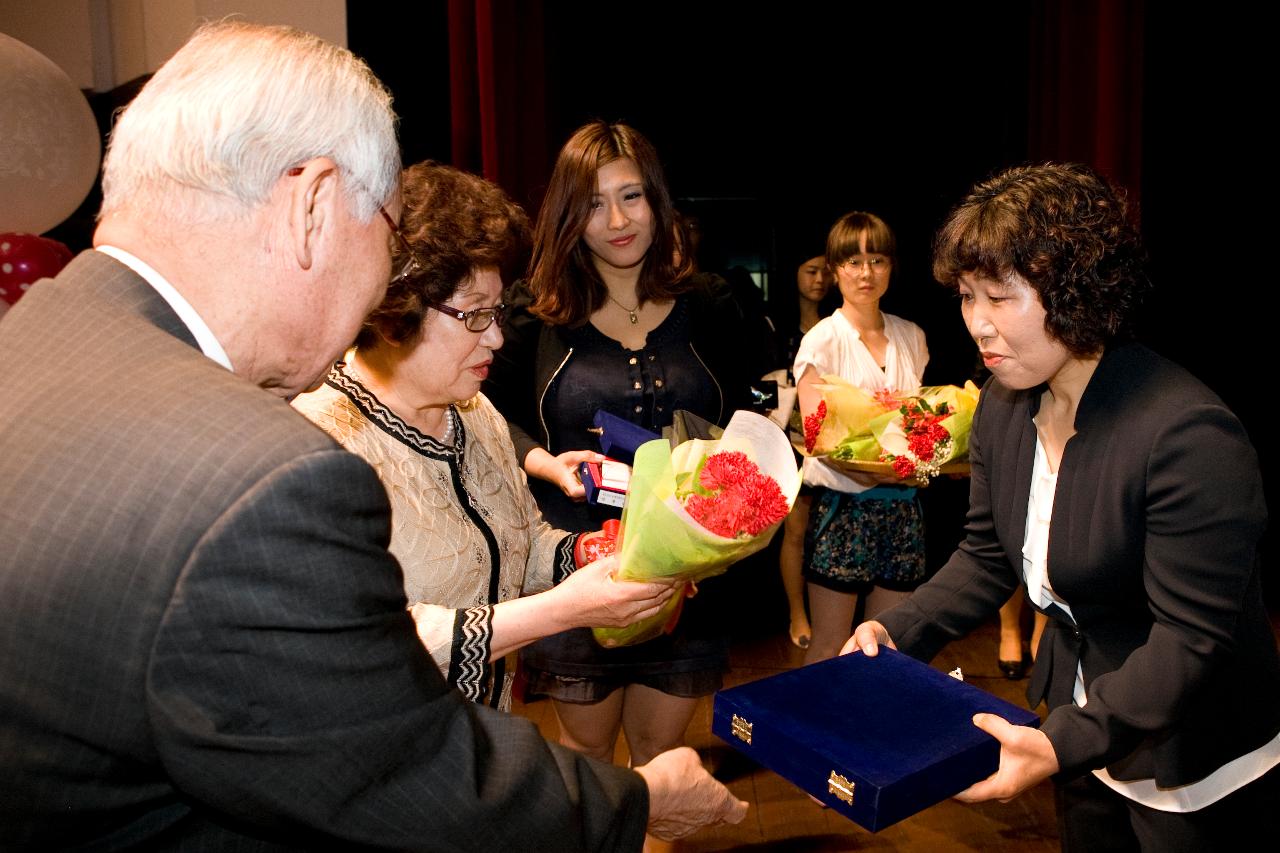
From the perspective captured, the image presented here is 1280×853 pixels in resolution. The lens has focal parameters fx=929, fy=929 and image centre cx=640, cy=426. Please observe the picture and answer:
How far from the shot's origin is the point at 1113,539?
1426 millimetres

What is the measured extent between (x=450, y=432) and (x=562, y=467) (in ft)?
1.45

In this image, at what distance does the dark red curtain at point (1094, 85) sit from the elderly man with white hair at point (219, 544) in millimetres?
3664

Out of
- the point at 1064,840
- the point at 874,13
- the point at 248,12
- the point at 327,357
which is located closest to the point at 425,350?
the point at 327,357

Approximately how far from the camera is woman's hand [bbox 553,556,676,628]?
55.9 inches

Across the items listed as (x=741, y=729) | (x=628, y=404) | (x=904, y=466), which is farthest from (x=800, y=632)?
(x=741, y=729)

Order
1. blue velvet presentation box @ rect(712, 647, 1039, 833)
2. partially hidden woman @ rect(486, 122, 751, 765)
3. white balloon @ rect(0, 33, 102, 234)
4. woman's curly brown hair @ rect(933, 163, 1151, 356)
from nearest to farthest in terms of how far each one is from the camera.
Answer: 1. blue velvet presentation box @ rect(712, 647, 1039, 833)
2. woman's curly brown hair @ rect(933, 163, 1151, 356)
3. partially hidden woman @ rect(486, 122, 751, 765)
4. white balloon @ rect(0, 33, 102, 234)

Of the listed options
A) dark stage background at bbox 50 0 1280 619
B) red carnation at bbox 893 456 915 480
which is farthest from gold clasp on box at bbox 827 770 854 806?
dark stage background at bbox 50 0 1280 619

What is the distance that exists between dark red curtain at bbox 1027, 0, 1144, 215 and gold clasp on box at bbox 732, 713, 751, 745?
3175mm

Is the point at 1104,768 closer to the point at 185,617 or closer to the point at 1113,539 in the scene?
the point at 1113,539

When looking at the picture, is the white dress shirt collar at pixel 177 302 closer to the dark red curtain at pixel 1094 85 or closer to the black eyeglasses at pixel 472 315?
the black eyeglasses at pixel 472 315

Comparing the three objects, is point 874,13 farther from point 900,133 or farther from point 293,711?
point 293,711

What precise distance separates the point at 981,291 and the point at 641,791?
3.32ft

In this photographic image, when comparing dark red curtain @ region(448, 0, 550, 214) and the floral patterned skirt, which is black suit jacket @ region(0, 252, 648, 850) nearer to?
the floral patterned skirt

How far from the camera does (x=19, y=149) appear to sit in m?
2.95
